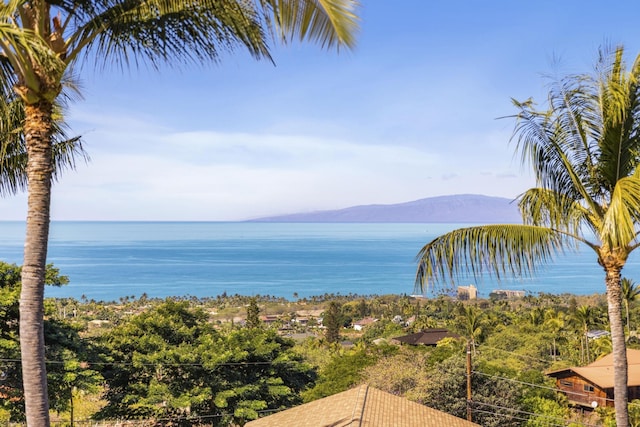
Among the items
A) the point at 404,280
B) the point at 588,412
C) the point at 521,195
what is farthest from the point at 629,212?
Result: the point at 404,280

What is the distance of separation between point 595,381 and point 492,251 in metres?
23.6

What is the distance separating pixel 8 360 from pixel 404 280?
164 m

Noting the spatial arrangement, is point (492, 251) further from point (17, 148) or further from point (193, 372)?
point (193, 372)

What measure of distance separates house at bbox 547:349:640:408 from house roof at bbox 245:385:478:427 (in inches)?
597

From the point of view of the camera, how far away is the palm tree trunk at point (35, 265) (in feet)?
14.3

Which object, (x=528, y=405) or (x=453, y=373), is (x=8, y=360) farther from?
(x=528, y=405)

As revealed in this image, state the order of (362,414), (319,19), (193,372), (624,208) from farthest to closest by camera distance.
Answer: (193,372)
(362,414)
(624,208)
(319,19)

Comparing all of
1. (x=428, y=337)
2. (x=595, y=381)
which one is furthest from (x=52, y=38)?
(x=428, y=337)

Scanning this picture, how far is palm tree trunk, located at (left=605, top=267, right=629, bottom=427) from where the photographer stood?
637 cm

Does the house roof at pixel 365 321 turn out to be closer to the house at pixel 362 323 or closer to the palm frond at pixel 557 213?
the house at pixel 362 323

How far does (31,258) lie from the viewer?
4.36 metres

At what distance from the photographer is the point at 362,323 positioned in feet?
289

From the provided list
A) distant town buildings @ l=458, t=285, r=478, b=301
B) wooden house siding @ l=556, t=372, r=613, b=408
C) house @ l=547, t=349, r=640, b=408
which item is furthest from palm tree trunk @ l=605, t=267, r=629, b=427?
distant town buildings @ l=458, t=285, r=478, b=301

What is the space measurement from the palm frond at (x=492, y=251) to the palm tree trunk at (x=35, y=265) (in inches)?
176
